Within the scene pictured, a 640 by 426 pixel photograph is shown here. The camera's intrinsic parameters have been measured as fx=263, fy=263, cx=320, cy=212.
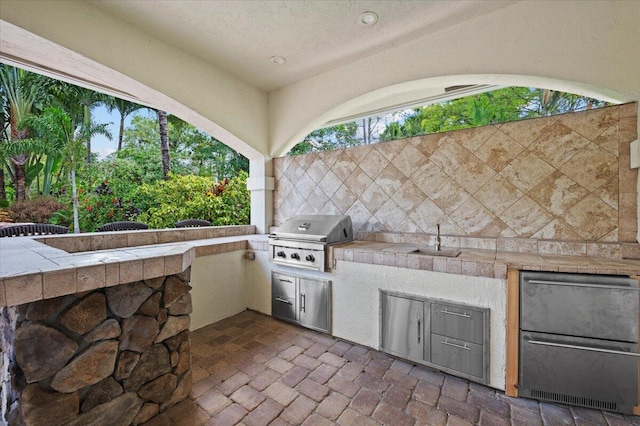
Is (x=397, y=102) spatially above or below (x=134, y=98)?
above

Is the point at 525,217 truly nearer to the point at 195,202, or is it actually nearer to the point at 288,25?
the point at 288,25

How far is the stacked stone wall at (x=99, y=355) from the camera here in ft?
3.77

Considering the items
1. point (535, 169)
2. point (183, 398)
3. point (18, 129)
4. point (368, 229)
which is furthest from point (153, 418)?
point (18, 129)

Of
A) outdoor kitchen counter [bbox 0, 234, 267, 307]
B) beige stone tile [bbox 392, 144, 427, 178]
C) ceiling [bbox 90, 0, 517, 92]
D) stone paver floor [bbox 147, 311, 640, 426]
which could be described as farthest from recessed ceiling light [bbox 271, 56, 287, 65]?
stone paver floor [bbox 147, 311, 640, 426]

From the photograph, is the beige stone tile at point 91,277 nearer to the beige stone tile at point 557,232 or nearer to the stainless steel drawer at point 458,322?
the stainless steel drawer at point 458,322

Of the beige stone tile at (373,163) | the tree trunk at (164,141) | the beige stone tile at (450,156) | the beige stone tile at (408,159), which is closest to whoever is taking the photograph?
the beige stone tile at (450,156)

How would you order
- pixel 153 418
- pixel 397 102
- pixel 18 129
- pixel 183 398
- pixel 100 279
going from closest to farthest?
pixel 100 279 < pixel 153 418 < pixel 183 398 < pixel 397 102 < pixel 18 129

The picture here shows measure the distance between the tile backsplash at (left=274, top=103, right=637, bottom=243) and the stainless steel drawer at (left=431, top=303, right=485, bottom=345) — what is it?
0.86m

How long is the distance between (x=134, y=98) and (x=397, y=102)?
3358 millimetres

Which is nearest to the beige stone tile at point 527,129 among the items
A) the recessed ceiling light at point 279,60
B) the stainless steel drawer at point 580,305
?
the stainless steel drawer at point 580,305

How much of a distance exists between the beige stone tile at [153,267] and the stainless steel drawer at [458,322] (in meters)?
1.92

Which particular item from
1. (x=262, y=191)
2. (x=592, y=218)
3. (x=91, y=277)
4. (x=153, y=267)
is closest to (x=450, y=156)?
(x=592, y=218)

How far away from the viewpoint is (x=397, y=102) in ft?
12.6

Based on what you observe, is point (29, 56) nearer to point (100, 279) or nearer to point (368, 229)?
point (100, 279)
